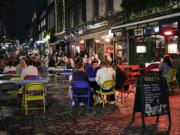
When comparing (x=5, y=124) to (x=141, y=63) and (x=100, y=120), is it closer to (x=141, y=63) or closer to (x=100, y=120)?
(x=100, y=120)

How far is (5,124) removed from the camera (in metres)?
10.6

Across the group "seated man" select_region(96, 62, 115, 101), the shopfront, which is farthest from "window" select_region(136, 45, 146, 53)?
"seated man" select_region(96, 62, 115, 101)

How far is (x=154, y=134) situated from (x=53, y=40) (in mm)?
49957

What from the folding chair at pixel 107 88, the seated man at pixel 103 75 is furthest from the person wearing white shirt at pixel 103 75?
the folding chair at pixel 107 88

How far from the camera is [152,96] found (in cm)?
981

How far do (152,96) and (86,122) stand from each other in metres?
1.90

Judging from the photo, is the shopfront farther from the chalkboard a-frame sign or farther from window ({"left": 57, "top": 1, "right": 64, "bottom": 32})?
window ({"left": 57, "top": 1, "right": 64, "bottom": 32})

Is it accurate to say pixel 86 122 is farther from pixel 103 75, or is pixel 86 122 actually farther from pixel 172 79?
pixel 172 79

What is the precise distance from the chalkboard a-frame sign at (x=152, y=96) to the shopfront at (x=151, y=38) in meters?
6.27

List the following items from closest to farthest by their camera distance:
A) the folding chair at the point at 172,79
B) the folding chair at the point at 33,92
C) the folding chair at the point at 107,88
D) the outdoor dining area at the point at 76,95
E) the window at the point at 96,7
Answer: the folding chair at the point at 33,92 → the outdoor dining area at the point at 76,95 → the folding chair at the point at 107,88 → the folding chair at the point at 172,79 → the window at the point at 96,7

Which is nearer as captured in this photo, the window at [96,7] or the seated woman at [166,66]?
the seated woman at [166,66]

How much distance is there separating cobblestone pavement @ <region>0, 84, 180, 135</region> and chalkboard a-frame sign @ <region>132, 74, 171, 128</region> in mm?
382

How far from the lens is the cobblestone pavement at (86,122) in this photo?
950cm

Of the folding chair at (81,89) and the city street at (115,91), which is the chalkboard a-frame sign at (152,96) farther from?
the folding chair at (81,89)
